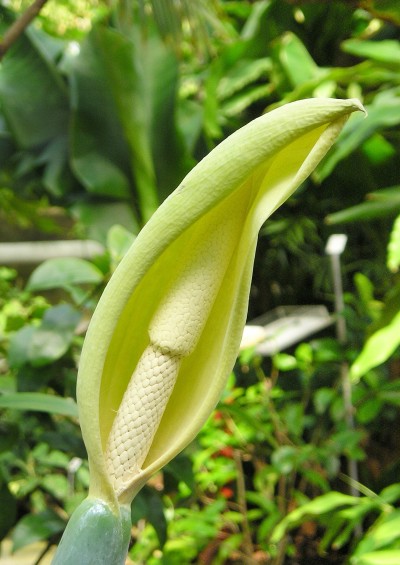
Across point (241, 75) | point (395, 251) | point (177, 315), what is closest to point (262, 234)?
point (241, 75)

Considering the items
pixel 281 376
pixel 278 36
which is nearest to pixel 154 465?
pixel 281 376

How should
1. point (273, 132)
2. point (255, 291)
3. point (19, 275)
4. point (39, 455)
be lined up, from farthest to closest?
1. point (19, 275)
2. point (255, 291)
3. point (39, 455)
4. point (273, 132)

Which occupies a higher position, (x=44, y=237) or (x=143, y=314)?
(x=143, y=314)

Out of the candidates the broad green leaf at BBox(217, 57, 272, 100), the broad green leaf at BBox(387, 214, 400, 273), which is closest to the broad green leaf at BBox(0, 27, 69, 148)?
the broad green leaf at BBox(217, 57, 272, 100)

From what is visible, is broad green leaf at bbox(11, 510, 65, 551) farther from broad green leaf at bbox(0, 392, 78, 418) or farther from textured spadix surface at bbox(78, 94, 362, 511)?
textured spadix surface at bbox(78, 94, 362, 511)

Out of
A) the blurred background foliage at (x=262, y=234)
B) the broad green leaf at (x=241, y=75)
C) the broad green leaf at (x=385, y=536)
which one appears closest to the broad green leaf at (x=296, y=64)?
the blurred background foliage at (x=262, y=234)

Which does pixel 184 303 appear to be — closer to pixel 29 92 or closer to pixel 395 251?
pixel 395 251

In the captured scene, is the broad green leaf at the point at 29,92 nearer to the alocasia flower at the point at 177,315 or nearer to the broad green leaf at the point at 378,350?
the broad green leaf at the point at 378,350

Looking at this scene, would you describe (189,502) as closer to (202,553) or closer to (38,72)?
(202,553)
